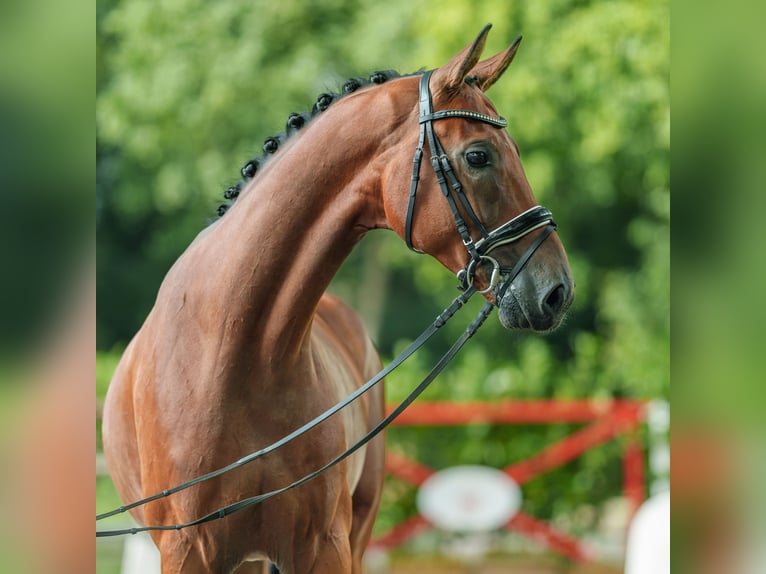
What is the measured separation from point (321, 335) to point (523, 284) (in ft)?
3.85

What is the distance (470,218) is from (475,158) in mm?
155

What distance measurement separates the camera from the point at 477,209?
2455 millimetres

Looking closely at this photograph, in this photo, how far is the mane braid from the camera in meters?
2.77

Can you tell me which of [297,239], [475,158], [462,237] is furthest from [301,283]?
[475,158]

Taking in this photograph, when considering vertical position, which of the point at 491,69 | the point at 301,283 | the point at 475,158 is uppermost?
the point at 491,69

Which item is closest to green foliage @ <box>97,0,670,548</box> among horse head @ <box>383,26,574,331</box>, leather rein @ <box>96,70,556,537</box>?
leather rein @ <box>96,70,556,537</box>

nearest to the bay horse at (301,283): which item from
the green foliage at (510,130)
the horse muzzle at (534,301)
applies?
the horse muzzle at (534,301)

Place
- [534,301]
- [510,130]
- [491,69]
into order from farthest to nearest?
[510,130] < [491,69] < [534,301]

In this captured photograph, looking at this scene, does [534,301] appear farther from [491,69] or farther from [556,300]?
[491,69]

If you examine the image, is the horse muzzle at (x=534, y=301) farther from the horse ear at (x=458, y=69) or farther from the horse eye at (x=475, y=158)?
the horse ear at (x=458, y=69)

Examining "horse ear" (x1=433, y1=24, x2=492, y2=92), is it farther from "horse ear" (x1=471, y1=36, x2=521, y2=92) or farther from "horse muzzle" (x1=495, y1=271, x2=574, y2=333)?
"horse muzzle" (x1=495, y1=271, x2=574, y2=333)

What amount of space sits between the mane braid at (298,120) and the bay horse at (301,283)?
1 cm

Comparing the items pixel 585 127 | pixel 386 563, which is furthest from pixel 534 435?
pixel 585 127
